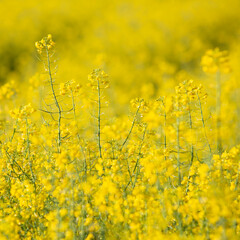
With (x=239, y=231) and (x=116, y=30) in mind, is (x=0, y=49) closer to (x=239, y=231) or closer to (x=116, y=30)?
(x=116, y=30)

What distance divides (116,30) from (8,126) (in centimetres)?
1387

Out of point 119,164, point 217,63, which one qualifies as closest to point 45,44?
point 119,164

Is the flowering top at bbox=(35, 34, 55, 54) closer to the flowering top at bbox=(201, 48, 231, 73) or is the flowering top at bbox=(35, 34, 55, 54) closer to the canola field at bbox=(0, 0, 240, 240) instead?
the canola field at bbox=(0, 0, 240, 240)

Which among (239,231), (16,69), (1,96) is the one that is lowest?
(239,231)

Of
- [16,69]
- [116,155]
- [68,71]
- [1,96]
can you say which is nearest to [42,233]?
[116,155]

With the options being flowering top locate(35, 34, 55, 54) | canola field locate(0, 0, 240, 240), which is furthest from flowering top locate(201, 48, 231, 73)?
flowering top locate(35, 34, 55, 54)

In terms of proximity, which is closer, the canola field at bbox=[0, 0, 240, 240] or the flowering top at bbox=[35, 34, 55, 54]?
the canola field at bbox=[0, 0, 240, 240]

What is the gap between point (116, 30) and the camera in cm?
1748

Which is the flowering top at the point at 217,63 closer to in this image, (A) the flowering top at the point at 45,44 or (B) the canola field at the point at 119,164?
(B) the canola field at the point at 119,164

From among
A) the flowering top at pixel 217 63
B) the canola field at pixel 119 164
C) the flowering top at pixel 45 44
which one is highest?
the flowering top at pixel 45 44

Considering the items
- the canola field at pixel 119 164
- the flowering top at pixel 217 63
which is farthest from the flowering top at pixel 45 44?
the flowering top at pixel 217 63

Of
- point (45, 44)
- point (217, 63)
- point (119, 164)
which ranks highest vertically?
point (45, 44)

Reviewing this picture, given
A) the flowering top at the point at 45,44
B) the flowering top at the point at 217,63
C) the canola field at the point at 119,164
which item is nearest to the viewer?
the canola field at the point at 119,164

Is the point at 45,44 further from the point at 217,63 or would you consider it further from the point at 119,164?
the point at 217,63
